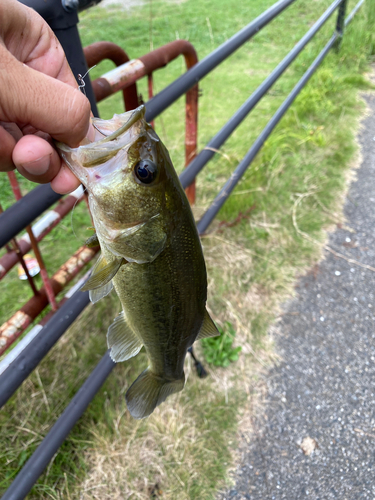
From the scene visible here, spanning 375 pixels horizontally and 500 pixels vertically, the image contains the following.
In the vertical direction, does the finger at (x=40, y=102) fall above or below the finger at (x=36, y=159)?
above

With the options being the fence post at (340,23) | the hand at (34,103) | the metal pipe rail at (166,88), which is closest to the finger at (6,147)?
the hand at (34,103)

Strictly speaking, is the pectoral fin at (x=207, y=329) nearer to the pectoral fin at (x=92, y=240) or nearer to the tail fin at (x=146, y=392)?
the tail fin at (x=146, y=392)

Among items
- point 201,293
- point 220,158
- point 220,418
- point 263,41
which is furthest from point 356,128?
point 201,293

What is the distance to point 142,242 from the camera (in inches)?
36.8

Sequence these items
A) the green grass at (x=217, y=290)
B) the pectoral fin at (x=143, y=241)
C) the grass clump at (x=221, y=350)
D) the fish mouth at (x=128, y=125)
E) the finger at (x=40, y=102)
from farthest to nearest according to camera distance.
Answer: the grass clump at (x=221, y=350), the green grass at (x=217, y=290), the pectoral fin at (x=143, y=241), the fish mouth at (x=128, y=125), the finger at (x=40, y=102)

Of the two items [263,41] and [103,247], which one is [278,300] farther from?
[263,41]

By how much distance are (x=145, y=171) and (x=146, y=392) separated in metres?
0.68

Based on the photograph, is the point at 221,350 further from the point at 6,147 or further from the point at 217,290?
the point at 6,147

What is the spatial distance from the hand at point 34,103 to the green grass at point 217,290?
142 cm

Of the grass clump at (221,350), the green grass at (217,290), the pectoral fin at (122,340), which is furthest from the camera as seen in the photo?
the grass clump at (221,350)

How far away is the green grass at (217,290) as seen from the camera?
1750 millimetres

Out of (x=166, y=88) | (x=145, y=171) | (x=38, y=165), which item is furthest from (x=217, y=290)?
(x=38, y=165)

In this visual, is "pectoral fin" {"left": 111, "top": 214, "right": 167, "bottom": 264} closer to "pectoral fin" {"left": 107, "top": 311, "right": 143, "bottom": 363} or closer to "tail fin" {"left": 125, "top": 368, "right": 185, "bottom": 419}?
"pectoral fin" {"left": 107, "top": 311, "right": 143, "bottom": 363}

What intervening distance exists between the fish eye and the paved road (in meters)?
1.55
